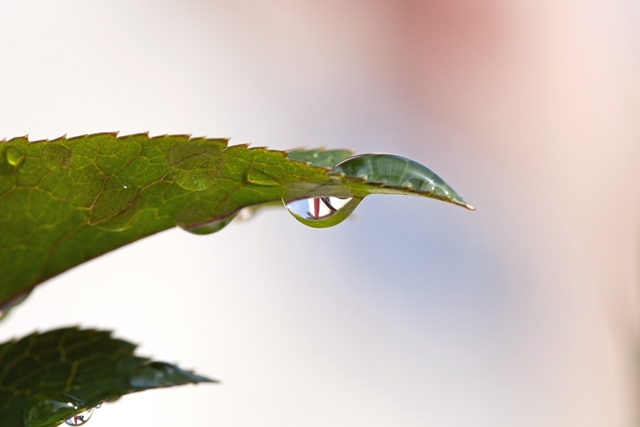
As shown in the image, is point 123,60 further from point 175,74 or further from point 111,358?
point 111,358

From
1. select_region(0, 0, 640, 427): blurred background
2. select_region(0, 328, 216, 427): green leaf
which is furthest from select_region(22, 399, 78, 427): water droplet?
select_region(0, 0, 640, 427): blurred background

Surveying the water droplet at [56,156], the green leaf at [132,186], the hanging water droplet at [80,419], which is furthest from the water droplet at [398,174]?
the hanging water droplet at [80,419]

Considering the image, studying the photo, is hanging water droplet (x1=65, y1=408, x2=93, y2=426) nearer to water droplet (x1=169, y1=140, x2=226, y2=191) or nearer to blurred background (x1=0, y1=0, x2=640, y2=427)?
water droplet (x1=169, y1=140, x2=226, y2=191)

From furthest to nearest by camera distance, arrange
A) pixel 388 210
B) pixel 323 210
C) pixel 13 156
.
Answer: pixel 388 210
pixel 323 210
pixel 13 156

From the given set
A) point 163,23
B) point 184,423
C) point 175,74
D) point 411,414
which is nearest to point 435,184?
point 184,423

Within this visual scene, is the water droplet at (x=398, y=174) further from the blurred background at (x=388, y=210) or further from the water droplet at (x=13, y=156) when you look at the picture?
the blurred background at (x=388, y=210)

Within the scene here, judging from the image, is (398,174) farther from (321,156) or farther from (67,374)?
(67,374)

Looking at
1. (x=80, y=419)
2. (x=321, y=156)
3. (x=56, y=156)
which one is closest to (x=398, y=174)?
(x=321, y=156)
